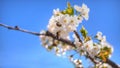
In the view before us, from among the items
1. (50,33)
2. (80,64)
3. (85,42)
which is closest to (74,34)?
(85,42)

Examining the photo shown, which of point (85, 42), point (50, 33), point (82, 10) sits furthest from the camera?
point (82, 10)

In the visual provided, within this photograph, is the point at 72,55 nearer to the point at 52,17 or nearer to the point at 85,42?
the point at 85,42

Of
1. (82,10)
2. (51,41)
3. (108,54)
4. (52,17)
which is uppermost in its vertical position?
(82,10)

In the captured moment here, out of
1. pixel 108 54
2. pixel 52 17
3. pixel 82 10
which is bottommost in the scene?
pixel 108 54

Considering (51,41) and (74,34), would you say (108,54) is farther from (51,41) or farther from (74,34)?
(51,41)

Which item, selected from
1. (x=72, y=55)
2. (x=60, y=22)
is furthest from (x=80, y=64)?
(x=60, y=22)

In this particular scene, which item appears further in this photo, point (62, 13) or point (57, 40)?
point (62, 13)

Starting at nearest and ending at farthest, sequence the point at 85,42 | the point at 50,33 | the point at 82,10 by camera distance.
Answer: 1. the point at 50,33
2. the point at 85,42
3. the point at 82,10

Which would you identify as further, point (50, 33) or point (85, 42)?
point (85, 42)

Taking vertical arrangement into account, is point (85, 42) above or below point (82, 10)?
below
